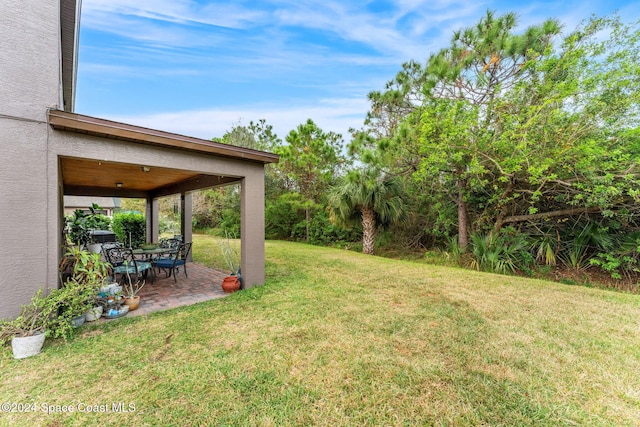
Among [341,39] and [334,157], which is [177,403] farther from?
[334,157]

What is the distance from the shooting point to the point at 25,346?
112 inches

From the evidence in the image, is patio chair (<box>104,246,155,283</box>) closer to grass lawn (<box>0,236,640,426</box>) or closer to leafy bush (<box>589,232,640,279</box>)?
grass lawn (<box>0,236,640,426</box>)

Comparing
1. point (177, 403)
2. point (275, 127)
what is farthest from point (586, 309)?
point (275, 127)

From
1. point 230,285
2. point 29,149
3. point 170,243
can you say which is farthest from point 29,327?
point 170,243

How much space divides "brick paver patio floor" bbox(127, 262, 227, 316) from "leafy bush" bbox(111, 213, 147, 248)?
675 centimetres

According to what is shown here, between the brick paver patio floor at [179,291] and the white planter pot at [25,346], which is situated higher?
the white planter pot at [25,346]

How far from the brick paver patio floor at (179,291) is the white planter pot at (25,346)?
124 centimetres

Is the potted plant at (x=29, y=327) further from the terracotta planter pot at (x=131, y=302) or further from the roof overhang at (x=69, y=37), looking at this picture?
the roof overhang at (x=69, y=37)

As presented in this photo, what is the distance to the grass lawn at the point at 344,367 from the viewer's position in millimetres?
2135

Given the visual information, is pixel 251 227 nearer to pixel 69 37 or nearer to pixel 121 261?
pixel 121 261

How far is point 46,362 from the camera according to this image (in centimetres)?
279

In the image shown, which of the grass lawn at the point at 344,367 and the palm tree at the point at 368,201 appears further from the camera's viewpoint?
the palm tree at the point at 368,201

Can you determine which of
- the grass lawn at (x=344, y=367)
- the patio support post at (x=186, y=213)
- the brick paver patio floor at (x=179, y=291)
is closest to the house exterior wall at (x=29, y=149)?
the grass lawn at (x=344, y=367)

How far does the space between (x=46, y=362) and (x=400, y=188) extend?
1075cm
